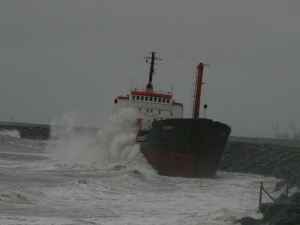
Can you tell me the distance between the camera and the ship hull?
97.3ft

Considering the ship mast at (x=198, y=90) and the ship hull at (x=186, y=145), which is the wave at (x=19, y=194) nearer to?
the ship hull at (x=186, y=145)

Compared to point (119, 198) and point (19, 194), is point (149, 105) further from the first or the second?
point (19, 194)

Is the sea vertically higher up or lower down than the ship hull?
lower down

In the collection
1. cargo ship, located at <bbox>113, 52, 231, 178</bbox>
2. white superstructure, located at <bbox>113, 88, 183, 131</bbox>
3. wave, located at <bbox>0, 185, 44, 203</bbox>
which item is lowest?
wave, located at <bbox>0, 185, 44, 203</bbox>

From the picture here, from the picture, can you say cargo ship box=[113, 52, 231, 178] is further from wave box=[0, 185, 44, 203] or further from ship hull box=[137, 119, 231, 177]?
wave box=[0, 185, 44, 203]

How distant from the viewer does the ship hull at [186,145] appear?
29.7m

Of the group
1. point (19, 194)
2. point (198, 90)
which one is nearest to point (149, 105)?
point (198, 90)

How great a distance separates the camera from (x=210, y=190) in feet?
80.9

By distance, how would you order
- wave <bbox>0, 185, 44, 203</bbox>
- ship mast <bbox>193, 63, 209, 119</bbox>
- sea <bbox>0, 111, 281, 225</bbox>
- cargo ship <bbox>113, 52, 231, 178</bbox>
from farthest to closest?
ship mast <bbox>193, 63, 209, 119</bbox> → cargo ship <bbox>113, 52, 231, 178</bbox> → wave <bbox>0, 185, 44, 203</bbox> → sea <bbox>0, 111, 281, 225</bbox>

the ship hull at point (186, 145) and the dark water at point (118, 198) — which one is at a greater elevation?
the ship hull at point (186, 145)

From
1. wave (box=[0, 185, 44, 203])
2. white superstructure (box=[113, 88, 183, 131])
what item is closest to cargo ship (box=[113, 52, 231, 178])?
white superstructure (box=[113, 88, 183, 131])

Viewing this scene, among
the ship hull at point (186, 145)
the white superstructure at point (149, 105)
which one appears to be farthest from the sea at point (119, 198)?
the white superstructure at point (149, 105)

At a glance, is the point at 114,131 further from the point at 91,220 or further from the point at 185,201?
the point at 91,220

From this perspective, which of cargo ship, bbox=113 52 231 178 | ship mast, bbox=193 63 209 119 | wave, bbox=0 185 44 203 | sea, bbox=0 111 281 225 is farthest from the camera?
ship mast, bbox=193 63 209 119
